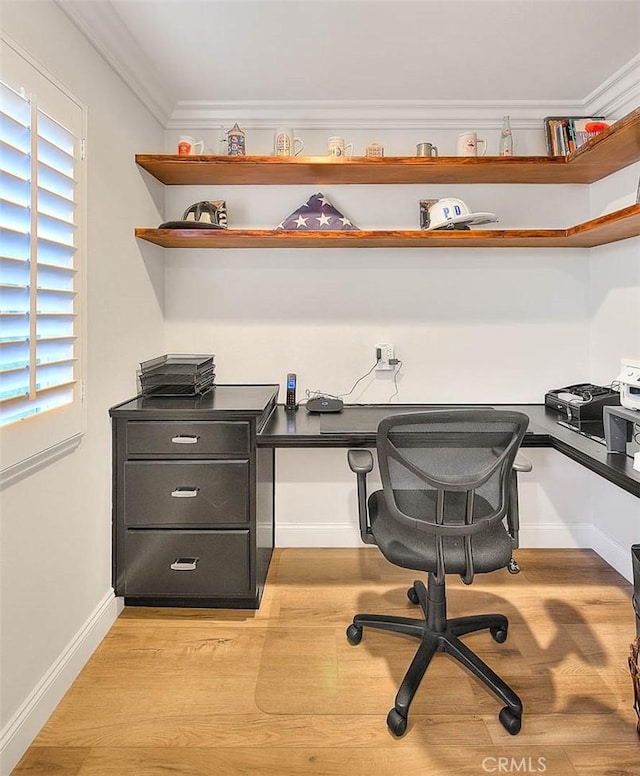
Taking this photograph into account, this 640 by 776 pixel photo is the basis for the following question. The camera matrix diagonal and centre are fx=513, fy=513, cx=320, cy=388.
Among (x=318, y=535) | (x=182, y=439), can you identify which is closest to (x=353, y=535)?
(x=318, y=535)

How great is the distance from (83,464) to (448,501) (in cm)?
137

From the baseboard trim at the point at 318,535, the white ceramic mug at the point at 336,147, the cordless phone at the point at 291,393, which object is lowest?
the baseboard trim at the point at 318,535

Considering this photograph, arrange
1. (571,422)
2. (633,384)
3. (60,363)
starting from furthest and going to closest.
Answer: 1. (571,422)
2. (633,384)
3. (60,363)

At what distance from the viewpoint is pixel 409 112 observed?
8.87 feet

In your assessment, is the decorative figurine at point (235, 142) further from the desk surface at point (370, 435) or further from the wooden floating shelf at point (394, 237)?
the desk surface at point (370, 435)

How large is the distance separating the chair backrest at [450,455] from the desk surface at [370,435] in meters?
0.33

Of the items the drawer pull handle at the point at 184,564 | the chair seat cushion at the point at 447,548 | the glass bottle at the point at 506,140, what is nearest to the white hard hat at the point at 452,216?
the glass bottle at the point at 506,140

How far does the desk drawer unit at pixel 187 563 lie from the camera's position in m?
2.20

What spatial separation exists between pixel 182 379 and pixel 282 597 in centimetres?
113

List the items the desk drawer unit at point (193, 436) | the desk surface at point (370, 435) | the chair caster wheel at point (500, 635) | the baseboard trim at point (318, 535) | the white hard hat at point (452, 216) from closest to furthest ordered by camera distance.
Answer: the desk surface at point (370, 435), the chair caster wheel at point (500, 635), the desk drawer unit at point (193, 436), the white hard hat at point (452, 216), the baseboard trim at point (318, 535)

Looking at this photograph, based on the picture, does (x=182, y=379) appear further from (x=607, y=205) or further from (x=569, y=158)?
(x=607, y=205)

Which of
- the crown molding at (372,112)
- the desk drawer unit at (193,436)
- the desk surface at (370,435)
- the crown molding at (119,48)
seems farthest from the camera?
the crown molding at (372,112)

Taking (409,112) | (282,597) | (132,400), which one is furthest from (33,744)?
(409,112)

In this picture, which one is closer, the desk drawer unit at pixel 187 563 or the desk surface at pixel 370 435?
the desk surface at pixel 370 435
